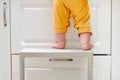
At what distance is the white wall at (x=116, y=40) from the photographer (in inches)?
62.4

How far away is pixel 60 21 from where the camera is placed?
153 centimetres

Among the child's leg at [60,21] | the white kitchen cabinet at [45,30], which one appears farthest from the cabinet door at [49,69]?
the child's leg at [60,21]

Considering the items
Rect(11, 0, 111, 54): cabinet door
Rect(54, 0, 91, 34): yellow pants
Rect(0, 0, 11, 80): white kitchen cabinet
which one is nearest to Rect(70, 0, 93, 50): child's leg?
Rect(54, 0, 91, 34): yellow pants

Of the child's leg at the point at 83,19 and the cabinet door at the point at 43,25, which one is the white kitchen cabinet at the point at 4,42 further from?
the child's leg at the point at 83,19

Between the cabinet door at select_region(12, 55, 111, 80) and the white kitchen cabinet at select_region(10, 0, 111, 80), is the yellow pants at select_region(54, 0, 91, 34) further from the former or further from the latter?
the cabinet door at select_region(12, 55, 111, 80)

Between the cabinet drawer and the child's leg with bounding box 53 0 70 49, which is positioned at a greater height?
the child's leg with bounding box 53 0 70 49

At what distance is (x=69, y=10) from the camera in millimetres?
1562

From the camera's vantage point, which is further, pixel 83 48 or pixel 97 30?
pixel 97 30

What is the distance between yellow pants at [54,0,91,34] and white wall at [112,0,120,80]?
0.60 feet

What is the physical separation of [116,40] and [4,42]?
0.69 m

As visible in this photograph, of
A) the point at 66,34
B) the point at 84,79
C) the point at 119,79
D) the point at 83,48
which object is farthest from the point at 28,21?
the point at 119,79

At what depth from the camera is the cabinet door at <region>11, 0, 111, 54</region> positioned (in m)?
1.60

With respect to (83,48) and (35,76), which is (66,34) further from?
(35,76)

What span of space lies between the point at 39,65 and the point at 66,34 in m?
0.25
